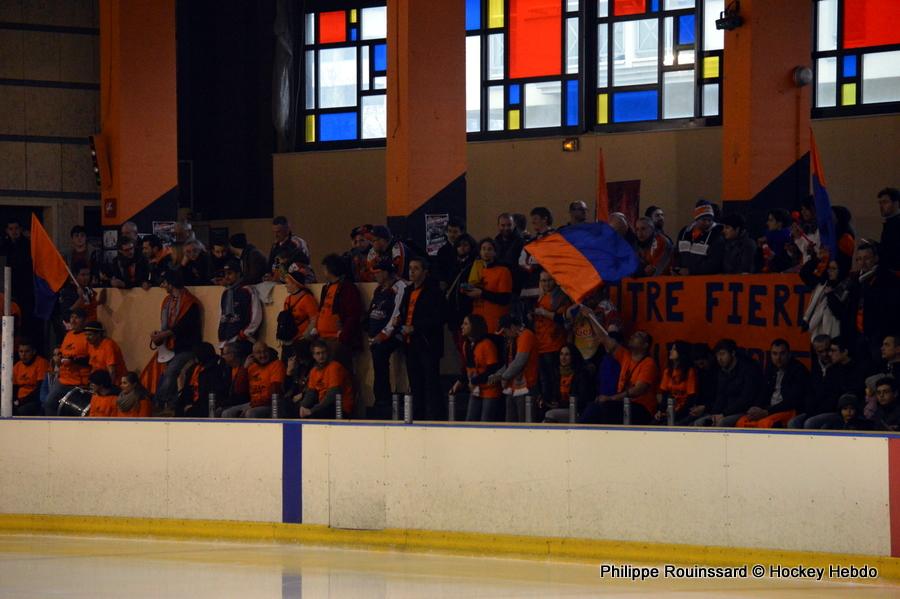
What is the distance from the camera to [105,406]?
1636 cm

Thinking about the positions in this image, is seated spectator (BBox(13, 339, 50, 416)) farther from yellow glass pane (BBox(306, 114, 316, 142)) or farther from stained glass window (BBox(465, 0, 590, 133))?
yellow glass pane (BBox(306, 114, 316, 142))

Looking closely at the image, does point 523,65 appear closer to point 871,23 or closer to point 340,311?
point 871,23

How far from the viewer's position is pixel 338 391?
50.0 ft

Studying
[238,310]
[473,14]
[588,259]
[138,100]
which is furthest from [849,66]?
[138,100]

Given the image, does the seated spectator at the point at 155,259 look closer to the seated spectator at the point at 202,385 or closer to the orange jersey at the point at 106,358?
the orange jersey at the point at 106,358

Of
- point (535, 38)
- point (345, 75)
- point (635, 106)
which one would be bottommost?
point (635, 106)

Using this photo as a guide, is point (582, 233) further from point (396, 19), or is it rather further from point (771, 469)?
point (396, 19)

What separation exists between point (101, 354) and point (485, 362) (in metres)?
5.13

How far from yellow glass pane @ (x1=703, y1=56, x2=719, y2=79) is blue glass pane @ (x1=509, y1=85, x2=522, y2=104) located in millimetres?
3032

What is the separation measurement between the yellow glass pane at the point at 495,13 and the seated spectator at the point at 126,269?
7.69 metres

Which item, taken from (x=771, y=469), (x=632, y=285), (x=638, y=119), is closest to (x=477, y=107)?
(x=638, y=119)

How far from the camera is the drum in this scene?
664 inches

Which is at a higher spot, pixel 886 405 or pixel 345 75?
pixel 345 75

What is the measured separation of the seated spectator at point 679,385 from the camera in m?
13.2
